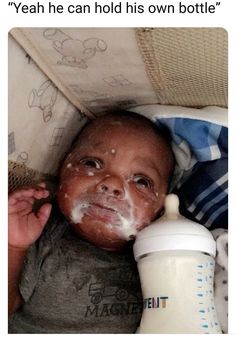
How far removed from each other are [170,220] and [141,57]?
0.86ft

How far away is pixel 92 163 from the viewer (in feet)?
3.16

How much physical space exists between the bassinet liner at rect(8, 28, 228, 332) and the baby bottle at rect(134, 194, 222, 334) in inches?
3.6

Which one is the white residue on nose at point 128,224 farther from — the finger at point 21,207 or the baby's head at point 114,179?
the finger at point 21,207

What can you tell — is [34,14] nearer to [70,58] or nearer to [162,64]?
[70,58]

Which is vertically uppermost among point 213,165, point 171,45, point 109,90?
point 171,45

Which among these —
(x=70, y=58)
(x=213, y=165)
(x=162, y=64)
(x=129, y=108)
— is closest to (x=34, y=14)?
(x=70, y=58)

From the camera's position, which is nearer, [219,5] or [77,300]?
[219,5]

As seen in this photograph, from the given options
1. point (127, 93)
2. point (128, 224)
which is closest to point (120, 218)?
point (128, 224)

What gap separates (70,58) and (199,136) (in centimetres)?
29

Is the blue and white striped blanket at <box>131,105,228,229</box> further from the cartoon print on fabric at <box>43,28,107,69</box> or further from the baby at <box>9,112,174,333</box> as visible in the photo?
the cartoon print on fabric at <box>43,28,107,69</box>

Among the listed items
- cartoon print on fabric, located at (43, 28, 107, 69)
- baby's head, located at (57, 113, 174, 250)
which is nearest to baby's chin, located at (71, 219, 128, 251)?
baby's head, located at (57, 113, 174, 250)

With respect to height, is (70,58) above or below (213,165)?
above

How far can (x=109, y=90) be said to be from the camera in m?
0.93

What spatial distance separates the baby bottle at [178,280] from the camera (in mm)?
767
